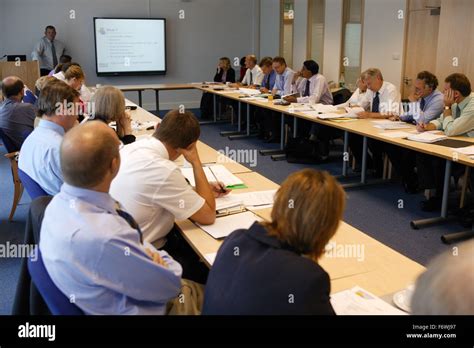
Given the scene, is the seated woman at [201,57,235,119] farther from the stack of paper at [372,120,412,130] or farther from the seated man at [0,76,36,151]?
the seated man at [0,76,36,151]

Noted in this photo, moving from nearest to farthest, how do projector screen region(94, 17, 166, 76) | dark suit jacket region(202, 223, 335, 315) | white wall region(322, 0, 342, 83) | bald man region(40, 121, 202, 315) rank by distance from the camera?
dark suit jacket region(202, 223, 335, 315), bald man region(40, 121, 202, 315), white wall region(322, 0, 342, 83), projector screen region(94, 17, 166, 76)

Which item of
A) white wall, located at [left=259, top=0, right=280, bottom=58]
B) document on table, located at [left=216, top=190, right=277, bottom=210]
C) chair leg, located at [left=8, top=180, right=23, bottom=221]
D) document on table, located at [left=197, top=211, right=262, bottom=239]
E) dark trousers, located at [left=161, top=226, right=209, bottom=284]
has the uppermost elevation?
white wall, located at [left=259, top=0, right=280, bottom=58]

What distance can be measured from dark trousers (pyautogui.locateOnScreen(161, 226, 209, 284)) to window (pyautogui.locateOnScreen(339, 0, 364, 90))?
23.1 feet

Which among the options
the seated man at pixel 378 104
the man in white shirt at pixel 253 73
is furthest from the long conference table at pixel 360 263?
the man in white shirt at pixel 253 73

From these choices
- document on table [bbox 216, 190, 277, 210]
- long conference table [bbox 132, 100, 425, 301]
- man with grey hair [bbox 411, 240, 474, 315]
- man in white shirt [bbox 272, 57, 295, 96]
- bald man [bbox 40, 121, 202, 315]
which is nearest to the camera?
man with grey hair [bbox 411, 240, 474, 315]

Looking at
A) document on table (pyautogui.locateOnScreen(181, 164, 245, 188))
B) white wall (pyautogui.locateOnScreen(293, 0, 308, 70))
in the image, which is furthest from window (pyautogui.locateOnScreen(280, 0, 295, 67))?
document on table (pyautogui.locateOnScreen(181, 164, 245, 188))

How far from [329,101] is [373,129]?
7.88 feet

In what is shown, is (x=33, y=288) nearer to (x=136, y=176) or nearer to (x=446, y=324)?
(x=136, y=176)

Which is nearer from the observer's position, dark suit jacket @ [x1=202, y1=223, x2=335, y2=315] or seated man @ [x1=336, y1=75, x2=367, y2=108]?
dark suit jacket @ [x1=202, y1=223, x2=335, y2=315]

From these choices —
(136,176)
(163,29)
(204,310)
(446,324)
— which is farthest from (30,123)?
(163,29)

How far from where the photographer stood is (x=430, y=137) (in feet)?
14.2

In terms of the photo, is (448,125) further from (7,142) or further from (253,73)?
(253,73)

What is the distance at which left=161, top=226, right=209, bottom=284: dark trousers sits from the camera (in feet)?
8.13

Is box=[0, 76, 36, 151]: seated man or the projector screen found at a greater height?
the projector screen
